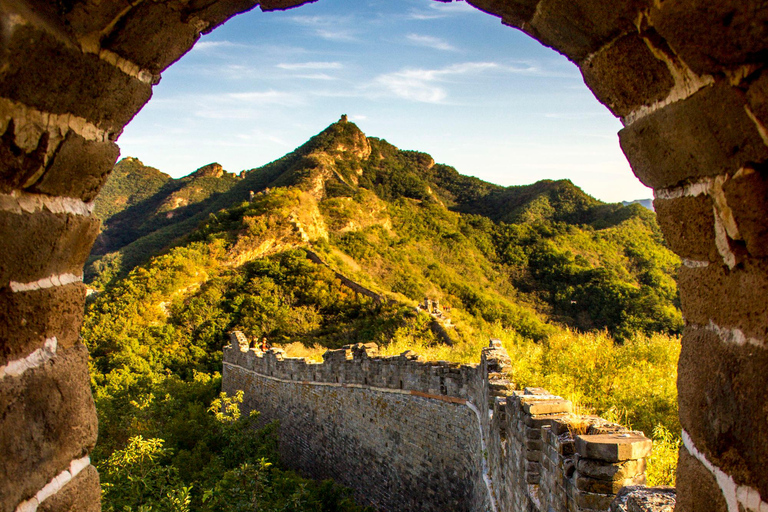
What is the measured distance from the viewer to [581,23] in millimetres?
1557

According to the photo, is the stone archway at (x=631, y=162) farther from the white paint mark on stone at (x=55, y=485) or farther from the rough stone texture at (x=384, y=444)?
the rough stone texture at (x=384, y=444)

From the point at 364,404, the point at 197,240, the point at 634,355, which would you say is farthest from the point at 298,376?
the point at 197,240

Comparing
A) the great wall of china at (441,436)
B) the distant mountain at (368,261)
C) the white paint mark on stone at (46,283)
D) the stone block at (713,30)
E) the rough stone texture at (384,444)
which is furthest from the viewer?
the distant mountain at (368,261)

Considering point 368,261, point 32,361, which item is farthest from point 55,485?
point 368,261

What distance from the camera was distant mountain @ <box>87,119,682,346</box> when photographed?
88.2ft

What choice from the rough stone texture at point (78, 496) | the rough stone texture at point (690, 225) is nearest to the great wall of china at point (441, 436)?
the rough stone texture at point (690, 225)

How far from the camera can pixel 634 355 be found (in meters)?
8.86

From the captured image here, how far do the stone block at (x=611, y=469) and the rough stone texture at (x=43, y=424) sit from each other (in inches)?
96.1

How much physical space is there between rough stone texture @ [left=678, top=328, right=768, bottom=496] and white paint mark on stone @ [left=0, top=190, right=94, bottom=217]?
5.98 ft

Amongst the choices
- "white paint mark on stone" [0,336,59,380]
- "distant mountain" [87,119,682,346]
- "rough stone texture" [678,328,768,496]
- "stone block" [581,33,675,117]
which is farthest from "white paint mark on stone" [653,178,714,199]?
"distant mountain" [87,119,682,346]

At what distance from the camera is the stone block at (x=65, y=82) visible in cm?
125

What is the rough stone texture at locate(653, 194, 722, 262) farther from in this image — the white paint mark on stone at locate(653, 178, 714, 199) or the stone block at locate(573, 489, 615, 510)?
the stone block at locate(573, 489, 615, 510)

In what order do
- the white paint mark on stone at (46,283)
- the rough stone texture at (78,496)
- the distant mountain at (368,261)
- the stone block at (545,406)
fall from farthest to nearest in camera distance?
the distant mountain at (368,261)
the stone block at (545,406)
the rough stone texture at (78,496)
the white paint mark on stone at (46,283)

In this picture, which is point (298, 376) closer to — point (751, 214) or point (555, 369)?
point (555, 369)
